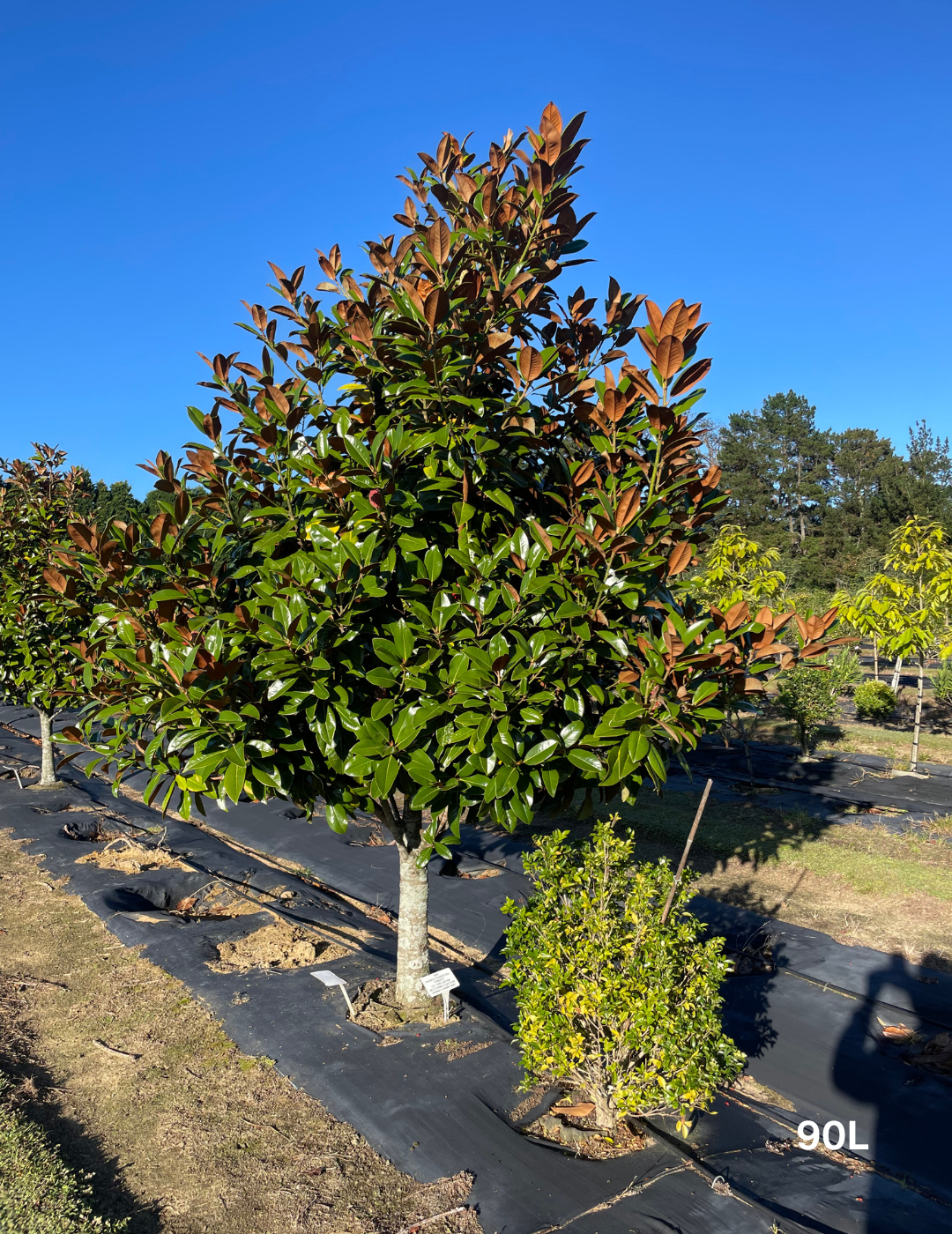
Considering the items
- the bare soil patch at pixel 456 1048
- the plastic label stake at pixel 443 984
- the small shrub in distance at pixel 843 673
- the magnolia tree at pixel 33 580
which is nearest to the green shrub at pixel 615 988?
the bare soil patch at pixel 456 1048

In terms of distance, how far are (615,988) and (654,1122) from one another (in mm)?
1152

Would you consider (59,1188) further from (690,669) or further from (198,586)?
(690,669)

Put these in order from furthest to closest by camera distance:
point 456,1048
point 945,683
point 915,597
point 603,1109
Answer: point 945,683 → point 915,597 → point 456,1048 → point 603,1109

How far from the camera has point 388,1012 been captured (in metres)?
5.45

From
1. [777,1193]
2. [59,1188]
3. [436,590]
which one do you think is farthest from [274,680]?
[777,1193]

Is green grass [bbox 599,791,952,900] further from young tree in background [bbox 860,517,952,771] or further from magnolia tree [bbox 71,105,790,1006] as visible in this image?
magnolia tree [bbox 71,105,790,1006]

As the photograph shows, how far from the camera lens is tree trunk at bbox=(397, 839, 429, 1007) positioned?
214 inches

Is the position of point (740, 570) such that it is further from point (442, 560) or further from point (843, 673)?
point (442, 560)

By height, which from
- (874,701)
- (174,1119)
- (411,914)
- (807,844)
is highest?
(874,701)

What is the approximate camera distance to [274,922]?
7191 millimetres

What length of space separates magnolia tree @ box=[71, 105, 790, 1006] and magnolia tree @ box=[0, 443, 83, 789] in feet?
22.2

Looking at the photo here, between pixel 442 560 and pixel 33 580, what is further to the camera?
Answer: pixel 33 580

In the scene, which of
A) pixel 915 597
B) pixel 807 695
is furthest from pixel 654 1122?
pixel 915 597

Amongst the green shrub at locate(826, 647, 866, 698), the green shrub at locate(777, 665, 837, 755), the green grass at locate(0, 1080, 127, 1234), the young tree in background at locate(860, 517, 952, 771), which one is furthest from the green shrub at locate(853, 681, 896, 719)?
the green grass at locate(0, 1080, 127, 1234)
